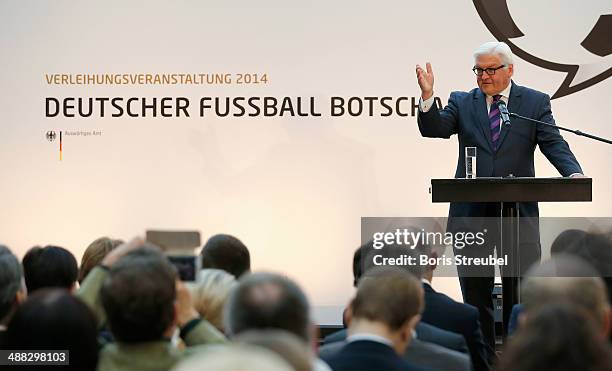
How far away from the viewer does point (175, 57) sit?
8.05m

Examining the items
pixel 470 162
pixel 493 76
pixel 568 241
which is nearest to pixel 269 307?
pixel 568 241

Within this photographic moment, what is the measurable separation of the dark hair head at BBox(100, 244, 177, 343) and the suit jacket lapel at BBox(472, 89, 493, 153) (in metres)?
3.14

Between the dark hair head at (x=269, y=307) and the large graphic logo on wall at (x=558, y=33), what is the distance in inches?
224

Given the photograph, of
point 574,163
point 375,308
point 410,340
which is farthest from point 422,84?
point 375,308

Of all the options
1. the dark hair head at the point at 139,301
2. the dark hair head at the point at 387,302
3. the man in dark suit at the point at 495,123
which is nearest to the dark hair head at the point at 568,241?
the man in dark suit at the point at 495,123

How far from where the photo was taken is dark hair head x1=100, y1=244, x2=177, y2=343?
2850 mm

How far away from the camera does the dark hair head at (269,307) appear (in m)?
2.46

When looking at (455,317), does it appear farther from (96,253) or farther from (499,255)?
(96,253)

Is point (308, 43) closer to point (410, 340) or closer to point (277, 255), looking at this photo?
point (277, 255)

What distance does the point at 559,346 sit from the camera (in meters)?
1.91

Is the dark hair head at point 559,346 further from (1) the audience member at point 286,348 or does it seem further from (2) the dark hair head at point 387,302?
(2) the dark hair head at point 387,302

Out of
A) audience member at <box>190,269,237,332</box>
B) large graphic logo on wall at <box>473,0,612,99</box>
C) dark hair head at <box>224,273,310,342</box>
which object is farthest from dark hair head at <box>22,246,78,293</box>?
large graphic logo on wall at <box>473,0,612,99</box>

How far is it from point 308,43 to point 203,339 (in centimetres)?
505

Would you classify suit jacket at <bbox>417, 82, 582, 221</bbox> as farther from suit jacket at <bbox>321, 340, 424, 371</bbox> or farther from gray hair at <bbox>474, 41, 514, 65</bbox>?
suit jacket at <bbox>321, 340, 424, 371</bbox>
